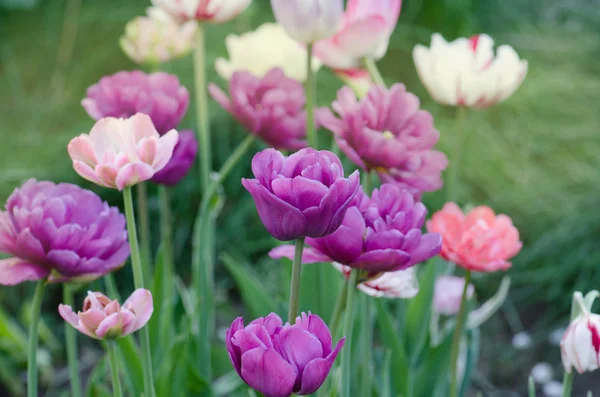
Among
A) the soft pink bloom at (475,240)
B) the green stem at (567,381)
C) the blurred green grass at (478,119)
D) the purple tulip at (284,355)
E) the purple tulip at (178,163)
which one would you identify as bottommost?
the blurred green grass at (478,119)

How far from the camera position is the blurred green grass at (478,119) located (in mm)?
1875

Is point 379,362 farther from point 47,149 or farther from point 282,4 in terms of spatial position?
point 47,149

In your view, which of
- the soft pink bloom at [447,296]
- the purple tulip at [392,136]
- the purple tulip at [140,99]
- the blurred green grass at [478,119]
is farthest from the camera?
the blurred green grass at [478,119]

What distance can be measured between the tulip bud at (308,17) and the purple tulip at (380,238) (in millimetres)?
285

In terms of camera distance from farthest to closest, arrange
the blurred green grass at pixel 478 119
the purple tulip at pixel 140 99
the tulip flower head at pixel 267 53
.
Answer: the blurred green grass at pixel 478 119, the tulip flower head at pixel 267 53, the purple tulip at pixel 140 99

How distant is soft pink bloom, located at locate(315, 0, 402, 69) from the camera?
949 mm

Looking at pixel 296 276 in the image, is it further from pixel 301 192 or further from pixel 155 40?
pixel 155 40

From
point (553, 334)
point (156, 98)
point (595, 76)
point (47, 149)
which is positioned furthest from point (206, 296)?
point (595, 76)

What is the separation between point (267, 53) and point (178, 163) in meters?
0.32

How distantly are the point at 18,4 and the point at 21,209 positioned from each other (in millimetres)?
2007

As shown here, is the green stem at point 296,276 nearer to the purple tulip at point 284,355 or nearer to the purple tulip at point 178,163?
the purple tulip at point 284,355

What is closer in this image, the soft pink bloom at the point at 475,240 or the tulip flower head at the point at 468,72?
the soft pink bloom at the point at 475,240

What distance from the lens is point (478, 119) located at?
2256 mm

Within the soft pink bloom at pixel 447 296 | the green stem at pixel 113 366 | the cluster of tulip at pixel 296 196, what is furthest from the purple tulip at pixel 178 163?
the soft pink bloom at pixel 447 296
